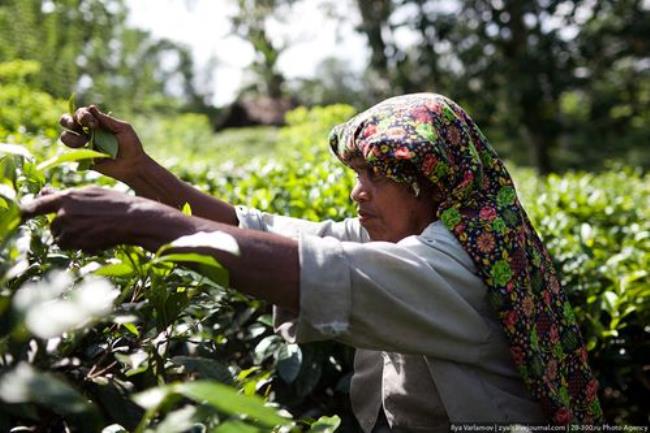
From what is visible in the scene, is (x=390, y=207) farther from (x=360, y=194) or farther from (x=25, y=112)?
(x=25, y=112)

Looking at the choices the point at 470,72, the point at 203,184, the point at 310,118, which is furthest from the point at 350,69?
the point at 203,184

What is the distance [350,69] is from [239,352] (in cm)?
6105

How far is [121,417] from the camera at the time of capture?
994 millimetres

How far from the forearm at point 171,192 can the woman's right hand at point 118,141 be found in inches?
0.8

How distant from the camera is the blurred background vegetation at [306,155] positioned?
1.06m

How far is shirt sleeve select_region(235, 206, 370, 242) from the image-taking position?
1.72 m

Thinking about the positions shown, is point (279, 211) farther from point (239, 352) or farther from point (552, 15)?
point (552, 15)

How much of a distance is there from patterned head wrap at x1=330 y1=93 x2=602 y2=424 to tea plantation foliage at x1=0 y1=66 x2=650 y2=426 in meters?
0.46

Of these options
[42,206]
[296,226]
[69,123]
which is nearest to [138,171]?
[69,123]

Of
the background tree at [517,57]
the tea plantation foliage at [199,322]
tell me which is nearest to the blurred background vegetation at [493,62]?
the background tree at [517,57]

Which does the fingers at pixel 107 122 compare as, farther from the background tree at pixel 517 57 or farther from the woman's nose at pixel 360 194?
the background tree at pixel 517 57

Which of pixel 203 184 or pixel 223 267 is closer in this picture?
pixel 223 267

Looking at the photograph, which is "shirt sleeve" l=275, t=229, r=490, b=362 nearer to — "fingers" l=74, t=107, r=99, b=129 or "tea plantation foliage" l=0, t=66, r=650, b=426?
"tea plantation foliage" l=0, t=66, r=650, b=426

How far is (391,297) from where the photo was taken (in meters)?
1.16
